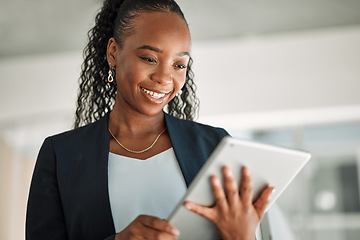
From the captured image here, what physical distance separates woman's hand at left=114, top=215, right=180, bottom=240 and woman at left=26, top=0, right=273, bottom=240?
20 cm

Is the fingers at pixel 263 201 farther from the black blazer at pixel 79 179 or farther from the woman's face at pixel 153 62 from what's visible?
the woman's face at pixel 153 62

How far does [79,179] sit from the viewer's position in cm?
114

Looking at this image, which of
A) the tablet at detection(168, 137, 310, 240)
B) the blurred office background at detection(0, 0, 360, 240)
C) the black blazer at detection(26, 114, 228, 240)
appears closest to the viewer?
the tablet at detection(168, 137, 310, 240)

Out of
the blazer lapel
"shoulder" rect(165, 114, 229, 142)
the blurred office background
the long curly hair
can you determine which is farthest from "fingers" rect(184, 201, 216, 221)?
the blurred office background

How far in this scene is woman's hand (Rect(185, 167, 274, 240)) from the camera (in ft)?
2.85

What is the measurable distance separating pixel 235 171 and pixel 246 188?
1.5 inches

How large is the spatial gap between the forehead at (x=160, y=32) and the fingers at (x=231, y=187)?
0.41m

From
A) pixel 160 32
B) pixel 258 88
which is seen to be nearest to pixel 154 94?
pixel 160 32

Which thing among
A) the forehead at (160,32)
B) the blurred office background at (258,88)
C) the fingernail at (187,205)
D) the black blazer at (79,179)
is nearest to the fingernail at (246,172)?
the fingernail at (187,205)

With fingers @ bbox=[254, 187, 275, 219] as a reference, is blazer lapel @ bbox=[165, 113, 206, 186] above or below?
above

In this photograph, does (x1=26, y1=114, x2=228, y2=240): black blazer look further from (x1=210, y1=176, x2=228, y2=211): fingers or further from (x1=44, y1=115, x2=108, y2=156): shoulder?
(x1=210, y1=176, x2=228, y2=211): fingers

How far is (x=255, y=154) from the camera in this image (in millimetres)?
874

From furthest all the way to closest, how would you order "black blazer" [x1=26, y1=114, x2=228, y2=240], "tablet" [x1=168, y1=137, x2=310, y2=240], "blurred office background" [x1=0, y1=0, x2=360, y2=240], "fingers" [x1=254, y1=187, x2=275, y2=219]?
"blurred office background" [x1=0, y1=0, x2=360, y2=240], "black blazer" [x1=26, y1=114, x2=228, y2=240], "fingers" [x1=254, y1=187, x2=275, y2=219], "tablet" [x1=168, y1=137, x2=310, y2=240]

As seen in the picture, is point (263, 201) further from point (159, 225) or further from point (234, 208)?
point (159, 225)
